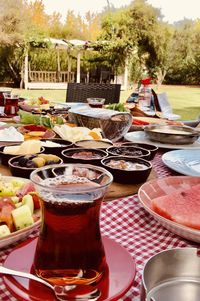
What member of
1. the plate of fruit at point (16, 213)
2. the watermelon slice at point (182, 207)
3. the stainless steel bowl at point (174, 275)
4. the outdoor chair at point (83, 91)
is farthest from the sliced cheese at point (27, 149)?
the outdoor chair at point (83, 91)

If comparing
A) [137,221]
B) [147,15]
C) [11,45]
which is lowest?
[137,221]

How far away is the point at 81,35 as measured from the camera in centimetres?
2077

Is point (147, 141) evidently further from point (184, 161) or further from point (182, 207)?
point (182, 207)

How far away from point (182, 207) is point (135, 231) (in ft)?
0.42

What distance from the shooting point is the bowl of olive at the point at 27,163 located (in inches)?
47.9

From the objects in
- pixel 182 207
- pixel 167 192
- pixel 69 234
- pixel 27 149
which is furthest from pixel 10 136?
pixel 69 234

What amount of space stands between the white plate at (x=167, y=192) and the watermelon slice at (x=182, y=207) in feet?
0.06

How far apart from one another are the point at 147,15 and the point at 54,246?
813 inches

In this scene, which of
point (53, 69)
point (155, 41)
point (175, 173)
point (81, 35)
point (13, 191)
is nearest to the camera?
point (13, 191)

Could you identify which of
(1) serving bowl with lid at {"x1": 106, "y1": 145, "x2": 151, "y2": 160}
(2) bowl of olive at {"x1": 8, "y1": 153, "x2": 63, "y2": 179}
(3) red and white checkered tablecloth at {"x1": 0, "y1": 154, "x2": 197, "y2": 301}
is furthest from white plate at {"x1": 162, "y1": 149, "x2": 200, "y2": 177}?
(2) bowl of olive at {"x1": 8, "y1": 153, "x2": 63, "y2": 179}

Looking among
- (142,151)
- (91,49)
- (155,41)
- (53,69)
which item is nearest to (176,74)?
(155,41)

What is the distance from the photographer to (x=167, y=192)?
1.14 metres

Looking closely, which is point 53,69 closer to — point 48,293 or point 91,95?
point 91,95

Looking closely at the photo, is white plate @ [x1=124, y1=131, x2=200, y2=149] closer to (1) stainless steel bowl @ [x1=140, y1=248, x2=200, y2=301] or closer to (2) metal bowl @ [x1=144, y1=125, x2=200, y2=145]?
(2) metal bowl @ [x1=144, y1=125, x2=200, y2=145]
